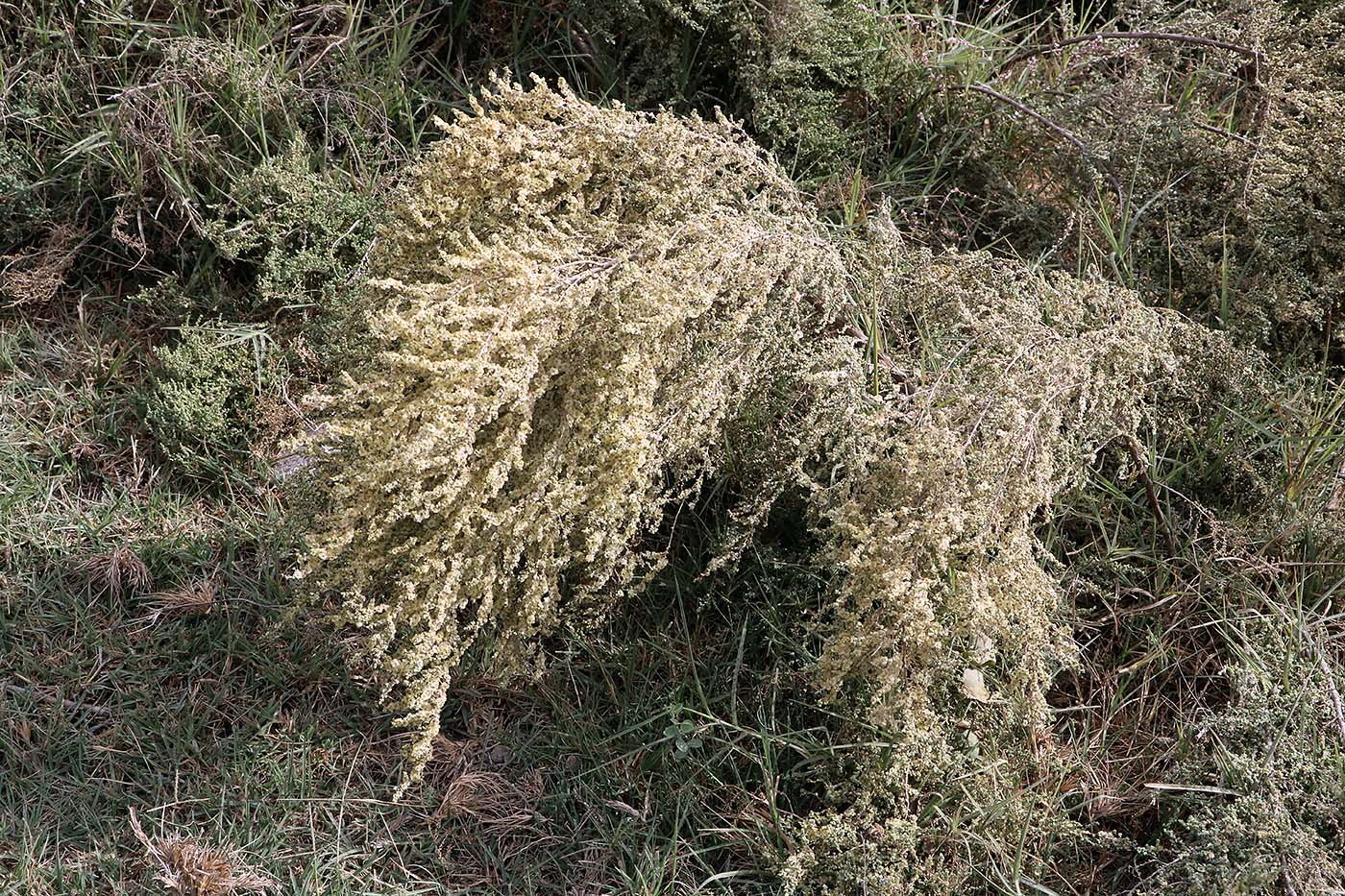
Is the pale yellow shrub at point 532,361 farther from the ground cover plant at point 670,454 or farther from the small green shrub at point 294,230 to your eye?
the small green shrub at point 294,230

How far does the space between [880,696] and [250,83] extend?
2.35m

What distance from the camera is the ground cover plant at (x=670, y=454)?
87.8 inches

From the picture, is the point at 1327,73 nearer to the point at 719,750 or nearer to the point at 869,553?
the point at 869,553

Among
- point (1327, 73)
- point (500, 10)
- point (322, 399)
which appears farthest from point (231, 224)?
point (1327, 73)

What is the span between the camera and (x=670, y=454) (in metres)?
2.30

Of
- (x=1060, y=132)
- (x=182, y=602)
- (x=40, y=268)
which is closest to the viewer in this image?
(x=182, y=602)

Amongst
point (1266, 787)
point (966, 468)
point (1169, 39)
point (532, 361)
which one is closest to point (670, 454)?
point (532, 361)

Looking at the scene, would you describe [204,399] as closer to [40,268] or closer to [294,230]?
[294,230]

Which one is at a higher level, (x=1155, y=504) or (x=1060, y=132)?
(x=1060, y=132)

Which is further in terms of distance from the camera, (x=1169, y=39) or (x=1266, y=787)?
(x=1169, y=39)

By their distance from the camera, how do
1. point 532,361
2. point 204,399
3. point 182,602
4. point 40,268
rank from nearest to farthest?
point 532,361 < point 182,602 < point 204,399 < point 40,268

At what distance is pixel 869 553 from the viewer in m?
2.17

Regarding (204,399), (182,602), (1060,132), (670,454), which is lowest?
(182,602)

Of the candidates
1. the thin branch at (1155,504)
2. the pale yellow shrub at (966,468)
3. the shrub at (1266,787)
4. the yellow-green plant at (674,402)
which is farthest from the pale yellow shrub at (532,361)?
the shrub at (1266,787)
